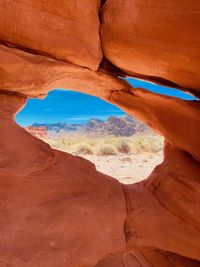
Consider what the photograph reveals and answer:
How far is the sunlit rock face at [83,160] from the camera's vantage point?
2.41 meters

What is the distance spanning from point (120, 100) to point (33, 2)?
1.99 metres

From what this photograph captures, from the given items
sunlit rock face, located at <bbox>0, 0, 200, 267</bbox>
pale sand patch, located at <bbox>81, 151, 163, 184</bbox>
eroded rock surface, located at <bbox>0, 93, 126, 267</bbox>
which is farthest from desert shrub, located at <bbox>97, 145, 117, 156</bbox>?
eroded rock surface, located at <bbox>0, 93, 126, 267</bbox>

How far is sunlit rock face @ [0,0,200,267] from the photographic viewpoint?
2414 mm

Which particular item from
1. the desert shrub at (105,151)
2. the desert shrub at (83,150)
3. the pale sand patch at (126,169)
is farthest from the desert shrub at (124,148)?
the pale sand patch at (126,169)

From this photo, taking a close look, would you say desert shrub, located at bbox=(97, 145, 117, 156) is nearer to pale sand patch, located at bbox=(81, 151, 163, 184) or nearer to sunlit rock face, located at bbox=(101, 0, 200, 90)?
pale sand patch, located at bbox=(81, 151, 163, 184)

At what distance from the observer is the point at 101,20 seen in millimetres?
3076

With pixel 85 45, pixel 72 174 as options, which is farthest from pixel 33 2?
pixel 72 174

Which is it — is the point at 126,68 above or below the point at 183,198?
above

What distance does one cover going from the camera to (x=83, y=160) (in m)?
3.05

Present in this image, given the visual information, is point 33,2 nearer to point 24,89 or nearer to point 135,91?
point 24,89

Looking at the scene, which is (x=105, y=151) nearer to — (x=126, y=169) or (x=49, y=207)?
(x=126, y=169)

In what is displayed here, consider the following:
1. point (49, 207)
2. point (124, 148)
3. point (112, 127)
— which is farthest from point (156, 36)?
point (112, 127)

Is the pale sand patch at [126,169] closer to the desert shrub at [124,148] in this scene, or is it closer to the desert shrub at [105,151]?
the desert shrub at [105,151]

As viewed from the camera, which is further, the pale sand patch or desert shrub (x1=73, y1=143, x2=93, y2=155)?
desert shrub (x1=73, y1=143, x2=93, y2=155)
